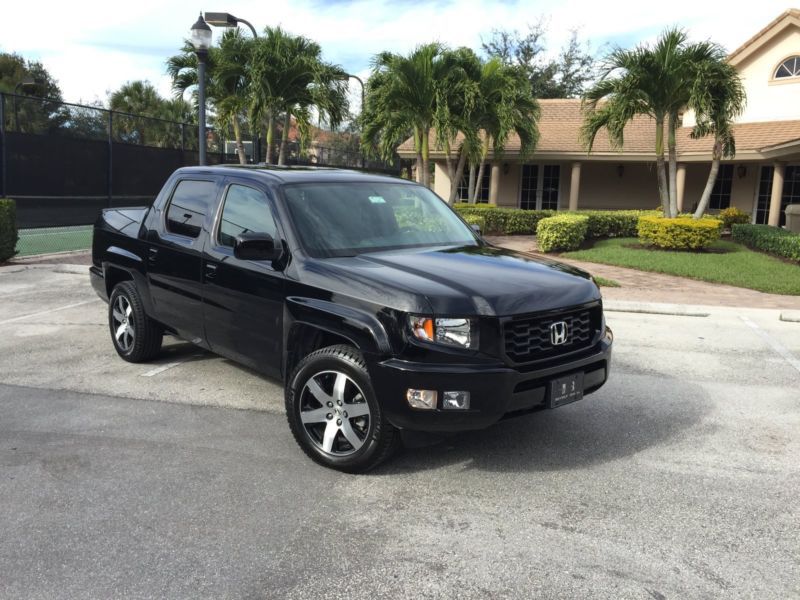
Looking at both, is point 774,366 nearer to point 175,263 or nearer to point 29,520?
point 175,263

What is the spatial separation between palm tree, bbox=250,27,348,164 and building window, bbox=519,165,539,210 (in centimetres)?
1047

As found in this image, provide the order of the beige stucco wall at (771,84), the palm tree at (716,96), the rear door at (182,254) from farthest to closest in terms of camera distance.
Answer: the beige stucco wall at (771,84)
the palm tree at (716,96)
the rear door at (182,254)

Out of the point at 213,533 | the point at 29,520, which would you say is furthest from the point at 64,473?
the point at 213,533

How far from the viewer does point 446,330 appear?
377 cm

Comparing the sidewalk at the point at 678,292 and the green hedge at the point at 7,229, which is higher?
the green hedge at the point at 7,229

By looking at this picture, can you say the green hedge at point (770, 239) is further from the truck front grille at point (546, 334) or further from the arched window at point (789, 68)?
the truck front grille at point (546, 334)

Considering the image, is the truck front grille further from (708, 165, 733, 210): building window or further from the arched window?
(708, 165, 733, 210): building window

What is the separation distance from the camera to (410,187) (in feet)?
18.5

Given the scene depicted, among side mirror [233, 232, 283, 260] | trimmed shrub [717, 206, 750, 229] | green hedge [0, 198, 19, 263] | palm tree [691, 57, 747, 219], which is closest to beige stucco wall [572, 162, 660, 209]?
trimmed shrub [717, 206, 750, 229]

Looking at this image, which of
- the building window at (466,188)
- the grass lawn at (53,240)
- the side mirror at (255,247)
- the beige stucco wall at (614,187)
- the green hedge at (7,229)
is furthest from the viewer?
the building window at (466,188)

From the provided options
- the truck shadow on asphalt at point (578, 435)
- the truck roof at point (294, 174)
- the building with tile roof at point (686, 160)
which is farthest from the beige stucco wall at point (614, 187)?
the truck roof at point (294, 174)

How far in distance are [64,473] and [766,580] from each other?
149 inches

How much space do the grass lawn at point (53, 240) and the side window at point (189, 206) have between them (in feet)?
35.3

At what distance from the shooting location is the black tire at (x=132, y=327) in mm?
6156
